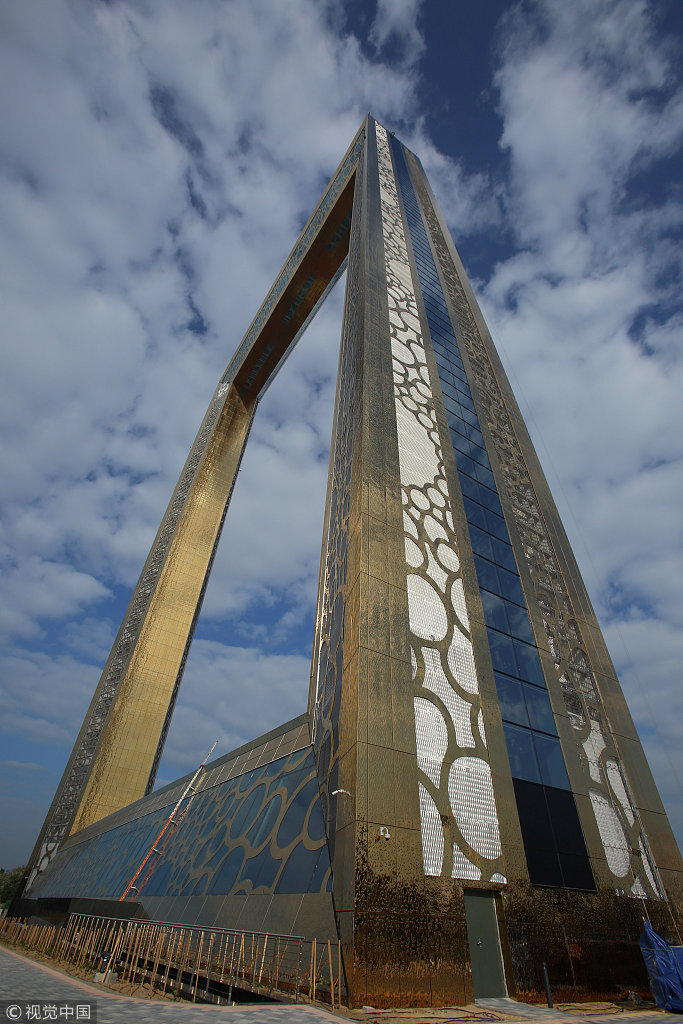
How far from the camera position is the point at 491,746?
891cm

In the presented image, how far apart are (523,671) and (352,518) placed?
4.88 metres

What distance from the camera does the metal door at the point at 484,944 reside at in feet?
21.5

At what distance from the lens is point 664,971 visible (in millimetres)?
7594

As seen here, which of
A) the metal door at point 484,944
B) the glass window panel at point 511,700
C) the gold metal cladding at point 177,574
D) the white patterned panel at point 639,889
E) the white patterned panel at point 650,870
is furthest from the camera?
the gold metal cladding at point 177,574

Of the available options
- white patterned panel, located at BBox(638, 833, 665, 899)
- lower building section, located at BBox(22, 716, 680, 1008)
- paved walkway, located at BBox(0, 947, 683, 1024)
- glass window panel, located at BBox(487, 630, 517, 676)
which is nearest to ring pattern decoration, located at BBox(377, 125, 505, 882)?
lower building section, located at BBox(22, 716, 680, 1008)

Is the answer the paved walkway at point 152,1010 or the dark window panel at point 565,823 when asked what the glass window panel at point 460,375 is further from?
the paved walkway at point 152,1010

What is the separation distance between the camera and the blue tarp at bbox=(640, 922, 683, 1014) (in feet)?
24.1

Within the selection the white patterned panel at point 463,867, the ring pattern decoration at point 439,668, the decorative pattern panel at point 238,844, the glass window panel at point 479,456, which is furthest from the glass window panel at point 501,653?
the glass window panel at point 479,456

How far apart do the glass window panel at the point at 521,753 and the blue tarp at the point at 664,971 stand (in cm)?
252

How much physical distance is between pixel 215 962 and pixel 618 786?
28.0ft

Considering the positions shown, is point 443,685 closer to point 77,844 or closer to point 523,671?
point 523,671

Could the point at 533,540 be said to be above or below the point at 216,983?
above

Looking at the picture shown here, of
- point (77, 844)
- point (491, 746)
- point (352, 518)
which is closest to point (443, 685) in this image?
point (491, 746)

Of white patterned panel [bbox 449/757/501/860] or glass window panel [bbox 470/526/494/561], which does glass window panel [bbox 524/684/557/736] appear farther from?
glass window panel [bbox 470/526/494/561]
